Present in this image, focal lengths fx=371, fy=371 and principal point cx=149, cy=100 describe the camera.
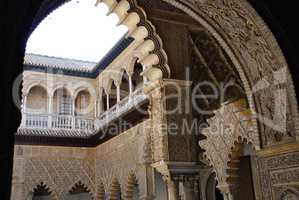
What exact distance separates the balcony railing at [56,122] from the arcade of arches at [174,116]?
1.8 inches

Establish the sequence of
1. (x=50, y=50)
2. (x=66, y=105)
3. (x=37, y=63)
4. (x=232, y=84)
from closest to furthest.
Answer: (x=232, y=84) → (x=37, y=63) → (x=66, y=105) → (x=50, y=50)

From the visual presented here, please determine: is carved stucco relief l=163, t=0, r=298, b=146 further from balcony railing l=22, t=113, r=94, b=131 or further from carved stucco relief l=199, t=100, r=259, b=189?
balcony railing l=22, t=113, r=94, b=131

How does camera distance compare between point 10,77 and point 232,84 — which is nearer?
point 10,77

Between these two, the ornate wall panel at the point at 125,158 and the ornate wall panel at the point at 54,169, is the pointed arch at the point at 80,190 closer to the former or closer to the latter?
the ornate wall panel at the point at 54,169

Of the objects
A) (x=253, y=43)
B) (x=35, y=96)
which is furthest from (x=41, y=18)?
(x=35, y=96)

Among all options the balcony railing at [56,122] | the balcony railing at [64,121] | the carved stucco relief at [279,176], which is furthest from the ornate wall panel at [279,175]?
the balcony railing at [56,122]

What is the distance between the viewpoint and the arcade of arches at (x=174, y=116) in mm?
3863

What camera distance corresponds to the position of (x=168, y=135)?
6.63 m

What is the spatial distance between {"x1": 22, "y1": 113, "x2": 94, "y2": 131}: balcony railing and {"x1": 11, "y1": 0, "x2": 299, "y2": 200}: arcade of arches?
46mm

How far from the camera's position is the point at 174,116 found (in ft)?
22.5

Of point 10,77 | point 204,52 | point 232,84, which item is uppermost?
point 204,52

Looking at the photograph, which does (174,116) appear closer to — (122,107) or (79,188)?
(122,107)

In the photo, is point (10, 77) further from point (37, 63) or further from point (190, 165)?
point (37, 63)

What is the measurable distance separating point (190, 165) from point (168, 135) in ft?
2.25
